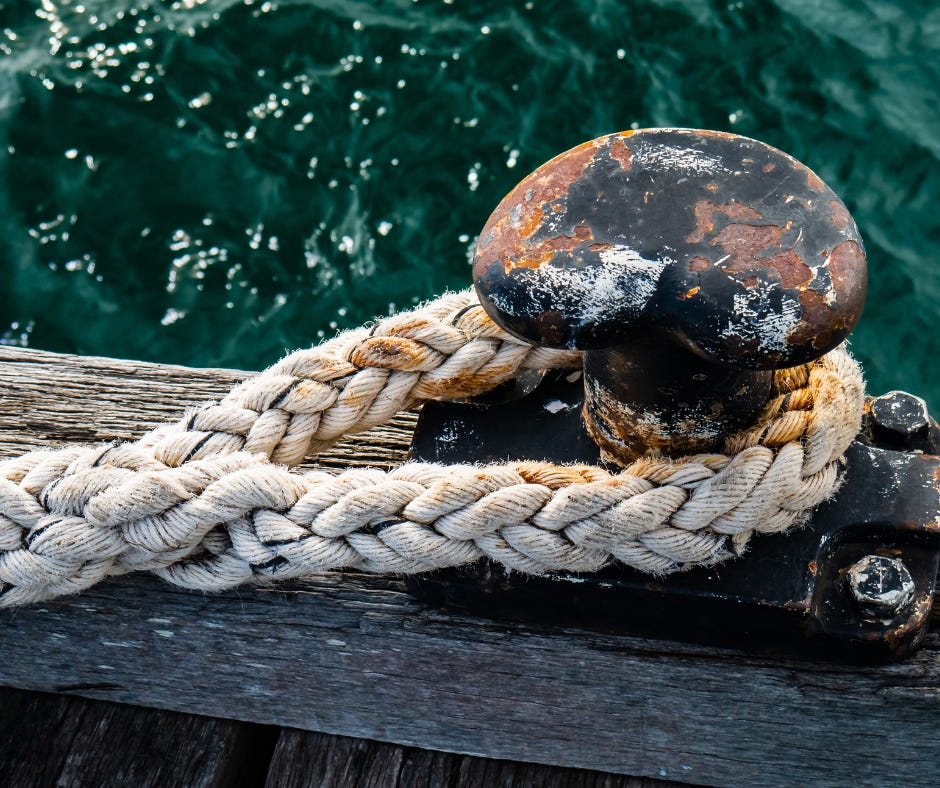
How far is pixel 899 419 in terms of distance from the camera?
56.2 inches

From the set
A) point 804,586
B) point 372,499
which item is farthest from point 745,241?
point 372,499

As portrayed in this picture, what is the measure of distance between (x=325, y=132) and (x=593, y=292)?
269 centimetres

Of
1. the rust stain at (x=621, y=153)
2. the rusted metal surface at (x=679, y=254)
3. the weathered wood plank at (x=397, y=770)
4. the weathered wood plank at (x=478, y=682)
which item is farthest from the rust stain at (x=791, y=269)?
the weathered wood plank at (x=397, y=770)

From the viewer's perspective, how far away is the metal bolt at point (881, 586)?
1.26 meters

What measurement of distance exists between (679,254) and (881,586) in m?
0.54

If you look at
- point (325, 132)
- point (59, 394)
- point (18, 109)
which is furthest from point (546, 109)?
point (59, 394)

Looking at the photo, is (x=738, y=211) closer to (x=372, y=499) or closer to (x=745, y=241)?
(x=745, y=241)

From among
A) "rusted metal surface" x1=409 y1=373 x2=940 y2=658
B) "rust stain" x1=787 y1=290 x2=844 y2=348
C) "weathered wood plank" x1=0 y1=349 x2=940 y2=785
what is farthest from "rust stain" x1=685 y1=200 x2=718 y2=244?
"weathered wood plank" x1=0 y1=349 x2=940 y2=785

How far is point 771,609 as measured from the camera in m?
1.26

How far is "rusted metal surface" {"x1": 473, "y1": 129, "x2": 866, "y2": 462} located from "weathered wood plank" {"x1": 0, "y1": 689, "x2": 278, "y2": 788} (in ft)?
2.87

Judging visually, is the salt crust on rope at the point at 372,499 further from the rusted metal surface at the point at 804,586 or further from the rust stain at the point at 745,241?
the rust stain at the point at 745,241

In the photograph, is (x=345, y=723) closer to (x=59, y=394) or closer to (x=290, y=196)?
(x=59, y=394)

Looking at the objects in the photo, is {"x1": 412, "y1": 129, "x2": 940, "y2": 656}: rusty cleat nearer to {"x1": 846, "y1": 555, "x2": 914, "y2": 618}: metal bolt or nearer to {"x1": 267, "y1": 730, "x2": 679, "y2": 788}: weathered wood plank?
{"x1": 846, "y1": 555, "x2": 914, "y2": 618}: metal bolt

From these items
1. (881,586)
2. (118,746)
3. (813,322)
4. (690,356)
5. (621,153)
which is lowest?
(118,746)
